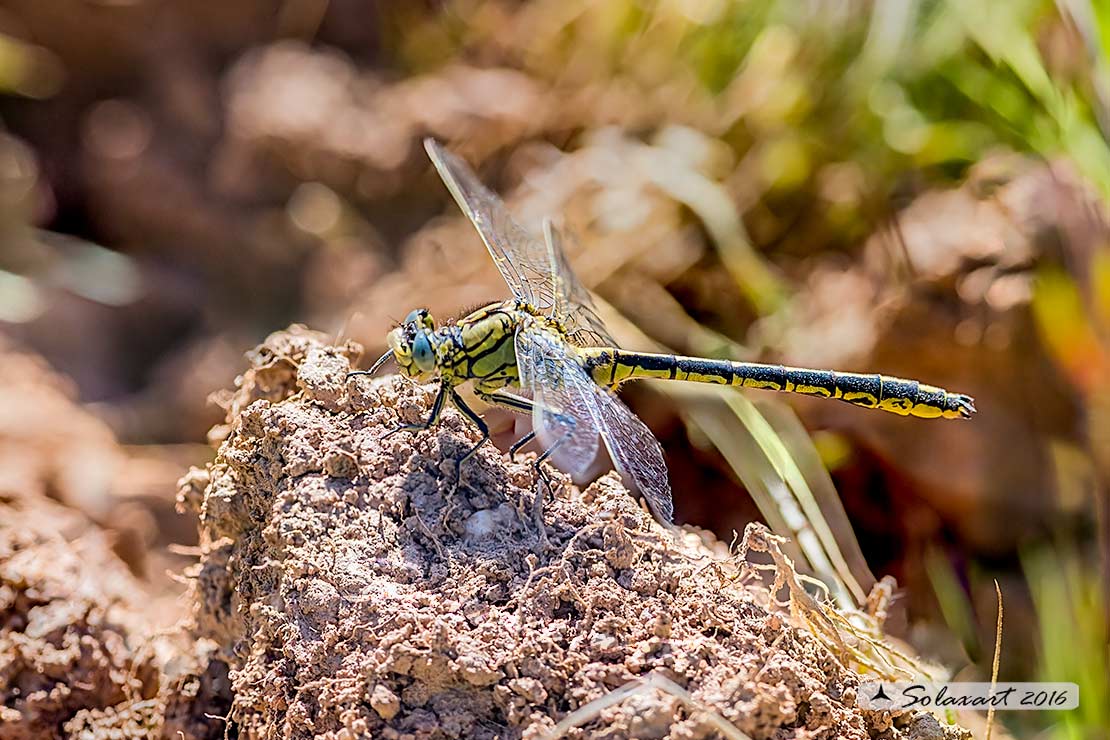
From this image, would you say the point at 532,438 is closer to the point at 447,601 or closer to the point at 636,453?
A: the point at 636,453

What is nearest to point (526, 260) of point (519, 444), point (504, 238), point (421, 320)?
point (504, 238)

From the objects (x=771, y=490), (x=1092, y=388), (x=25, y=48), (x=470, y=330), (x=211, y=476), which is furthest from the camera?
(x=25, y=48)

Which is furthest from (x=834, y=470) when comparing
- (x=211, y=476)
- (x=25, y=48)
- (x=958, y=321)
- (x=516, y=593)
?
(x=25, y=48)

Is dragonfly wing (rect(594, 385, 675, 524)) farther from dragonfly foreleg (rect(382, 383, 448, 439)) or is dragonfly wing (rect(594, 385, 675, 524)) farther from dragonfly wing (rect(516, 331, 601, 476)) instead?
dragonfly foreleg (rect(382, 383, 448, 439))

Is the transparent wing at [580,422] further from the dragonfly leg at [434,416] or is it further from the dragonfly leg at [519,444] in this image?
the dragonfly leg at [434,416]

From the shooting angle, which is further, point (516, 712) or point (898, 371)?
point (898, 371)

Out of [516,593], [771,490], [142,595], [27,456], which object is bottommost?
[516,593]

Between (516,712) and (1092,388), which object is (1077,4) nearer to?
(1092,388)
